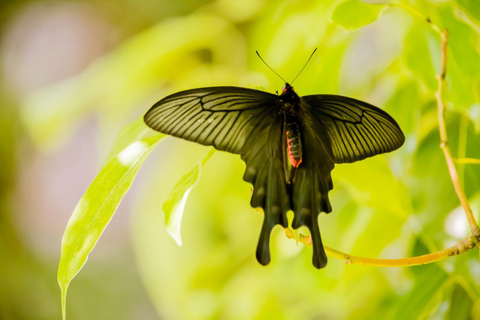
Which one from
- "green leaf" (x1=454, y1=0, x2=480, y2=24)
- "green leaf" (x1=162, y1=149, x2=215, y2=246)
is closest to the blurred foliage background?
"green leaf" (x1=454, y1=0, x2=480, y2=24)

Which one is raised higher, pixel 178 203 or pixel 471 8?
pixel 471 8

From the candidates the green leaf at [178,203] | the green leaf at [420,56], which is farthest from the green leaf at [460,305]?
the green leaf at [178,203]

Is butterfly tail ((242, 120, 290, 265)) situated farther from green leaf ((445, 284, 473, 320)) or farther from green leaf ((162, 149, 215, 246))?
green leaf ((445, 284, 473, 320))

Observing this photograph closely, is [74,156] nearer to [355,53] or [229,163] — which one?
[229,163]

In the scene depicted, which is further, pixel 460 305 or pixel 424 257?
pixel 460 305

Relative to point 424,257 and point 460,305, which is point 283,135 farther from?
point 460,305

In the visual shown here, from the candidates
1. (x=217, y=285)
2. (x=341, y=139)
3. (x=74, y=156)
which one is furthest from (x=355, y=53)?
(x=74, y=156)

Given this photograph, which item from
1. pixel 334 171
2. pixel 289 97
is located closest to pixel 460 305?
pixel 334 171

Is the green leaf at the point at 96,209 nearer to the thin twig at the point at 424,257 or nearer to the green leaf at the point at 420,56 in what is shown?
the thin twig at the point at 424,257

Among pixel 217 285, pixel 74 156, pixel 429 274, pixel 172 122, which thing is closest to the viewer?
pixel 172 122
